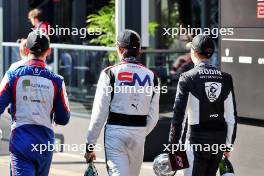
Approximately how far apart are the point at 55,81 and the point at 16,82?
1.17 ft

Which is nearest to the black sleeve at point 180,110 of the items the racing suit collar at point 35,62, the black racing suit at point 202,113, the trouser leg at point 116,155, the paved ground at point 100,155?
the black racing suit at point 202,113

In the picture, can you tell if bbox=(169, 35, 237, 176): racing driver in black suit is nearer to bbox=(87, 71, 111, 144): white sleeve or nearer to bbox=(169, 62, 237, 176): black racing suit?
bbox=(169, 62, 237, 176): black racing suit

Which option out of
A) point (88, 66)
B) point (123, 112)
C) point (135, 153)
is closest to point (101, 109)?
point (123, 112)

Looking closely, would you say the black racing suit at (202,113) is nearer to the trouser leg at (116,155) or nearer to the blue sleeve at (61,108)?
the trouser leg at (116,155)

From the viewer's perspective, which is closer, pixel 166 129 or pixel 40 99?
pixel 40 99

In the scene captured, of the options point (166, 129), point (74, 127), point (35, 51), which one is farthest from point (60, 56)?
point (35, 51)

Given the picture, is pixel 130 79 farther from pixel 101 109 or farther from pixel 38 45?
pixel 38 45

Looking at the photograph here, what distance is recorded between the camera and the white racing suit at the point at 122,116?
682 centimetres

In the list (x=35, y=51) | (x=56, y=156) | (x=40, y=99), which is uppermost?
(x=35, y=51)

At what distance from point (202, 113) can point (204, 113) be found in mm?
21

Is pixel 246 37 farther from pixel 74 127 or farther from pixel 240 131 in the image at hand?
pixel 74 127

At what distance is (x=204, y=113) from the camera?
6.81m

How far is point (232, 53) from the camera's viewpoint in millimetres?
9219

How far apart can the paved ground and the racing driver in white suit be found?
263 cm
